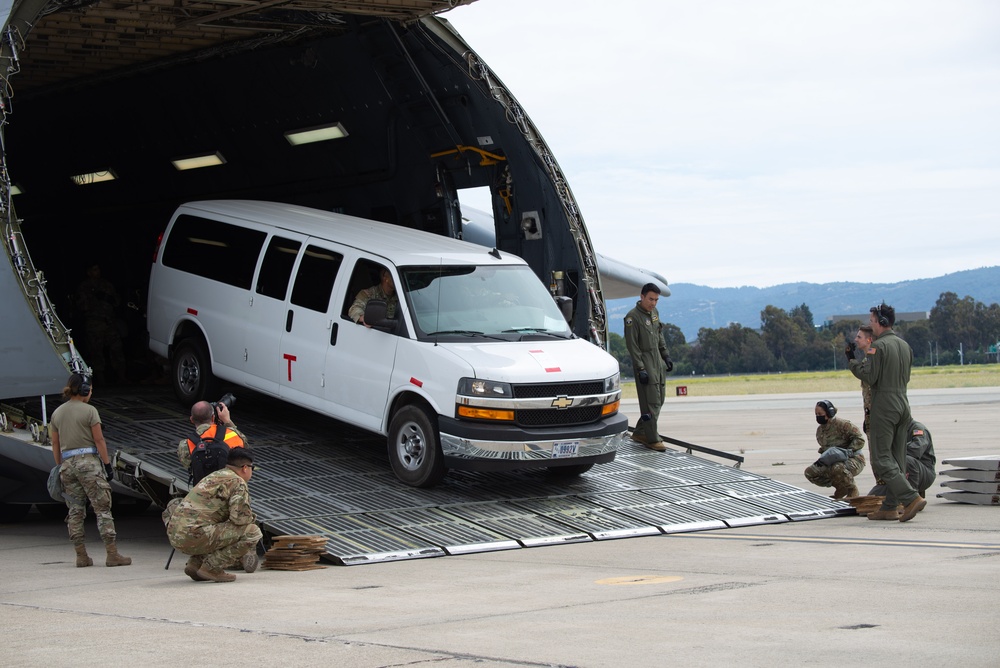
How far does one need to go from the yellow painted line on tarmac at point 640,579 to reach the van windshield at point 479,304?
369cm

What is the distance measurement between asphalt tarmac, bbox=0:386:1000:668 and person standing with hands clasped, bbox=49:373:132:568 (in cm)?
25

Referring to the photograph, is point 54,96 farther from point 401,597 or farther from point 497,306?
point 401,597

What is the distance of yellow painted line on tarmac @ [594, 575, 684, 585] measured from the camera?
312 inches

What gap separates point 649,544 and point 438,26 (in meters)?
6.65

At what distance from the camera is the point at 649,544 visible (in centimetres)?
1002

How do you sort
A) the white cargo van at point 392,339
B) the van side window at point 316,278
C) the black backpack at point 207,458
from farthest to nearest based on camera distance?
the van side window at point 316,278, the white cargo van at point 392,339, the black backpack at point 207,458

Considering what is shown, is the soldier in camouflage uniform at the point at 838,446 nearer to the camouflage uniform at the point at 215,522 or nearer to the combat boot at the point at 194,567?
the camouflage uniform at the point at 215,522

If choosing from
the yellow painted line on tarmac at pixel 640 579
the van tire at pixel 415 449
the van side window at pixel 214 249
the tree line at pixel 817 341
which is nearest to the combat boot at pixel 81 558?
the van tire at pixel 415 449

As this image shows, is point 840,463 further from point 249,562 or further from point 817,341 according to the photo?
point 817,341

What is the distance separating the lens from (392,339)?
1134cm

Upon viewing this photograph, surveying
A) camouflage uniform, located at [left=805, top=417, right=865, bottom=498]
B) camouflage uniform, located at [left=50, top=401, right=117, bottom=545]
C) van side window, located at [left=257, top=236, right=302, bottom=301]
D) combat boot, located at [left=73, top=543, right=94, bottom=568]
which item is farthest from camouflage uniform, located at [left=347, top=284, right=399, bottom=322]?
camouflage uniform, located at [left=805, top=417, right=865, bottom=498]

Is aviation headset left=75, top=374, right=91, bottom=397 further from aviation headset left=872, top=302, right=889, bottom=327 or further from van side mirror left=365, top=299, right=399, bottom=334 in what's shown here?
aviation headset left=872, top=302, right=889, bottom=327

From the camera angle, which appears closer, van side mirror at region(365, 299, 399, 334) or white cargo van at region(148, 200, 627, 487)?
white cargo van at region(148, 200, 627, 487)

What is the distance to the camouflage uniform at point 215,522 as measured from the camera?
862cm
